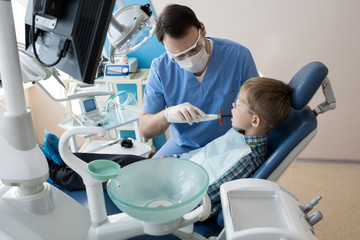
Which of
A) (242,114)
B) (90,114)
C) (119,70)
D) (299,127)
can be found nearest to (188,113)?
(242,114)

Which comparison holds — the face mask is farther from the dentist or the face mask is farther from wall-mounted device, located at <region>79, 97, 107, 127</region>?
wall-mounted device, located at <region>79, 97, 107, 127</region>

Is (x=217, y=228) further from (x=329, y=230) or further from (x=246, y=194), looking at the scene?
(x=329, y=230)

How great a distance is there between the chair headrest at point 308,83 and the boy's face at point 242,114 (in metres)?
0.23

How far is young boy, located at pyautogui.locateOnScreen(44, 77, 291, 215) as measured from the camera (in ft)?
4.21

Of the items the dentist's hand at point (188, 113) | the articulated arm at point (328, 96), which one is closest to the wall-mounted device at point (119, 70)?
the dentist's hand at point (188, 113)

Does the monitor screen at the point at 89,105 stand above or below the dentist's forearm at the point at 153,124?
below

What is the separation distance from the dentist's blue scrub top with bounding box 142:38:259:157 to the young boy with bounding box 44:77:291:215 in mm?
255

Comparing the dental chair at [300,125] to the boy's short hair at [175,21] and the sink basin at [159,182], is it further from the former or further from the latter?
the boy's short hair at [175,21]

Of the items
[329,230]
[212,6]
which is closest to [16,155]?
[329,230]

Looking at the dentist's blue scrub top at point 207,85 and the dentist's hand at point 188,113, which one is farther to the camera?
the dentist's blue scrub top at point 207,85

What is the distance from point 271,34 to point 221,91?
45.4 inches

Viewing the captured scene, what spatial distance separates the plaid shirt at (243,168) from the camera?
4.31ft

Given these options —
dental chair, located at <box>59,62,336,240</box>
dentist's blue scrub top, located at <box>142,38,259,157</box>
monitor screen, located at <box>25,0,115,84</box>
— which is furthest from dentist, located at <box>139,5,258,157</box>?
monitor screen, located at <box>25,0,115,84</box>

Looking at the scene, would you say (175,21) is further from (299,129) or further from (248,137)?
(299,129)
